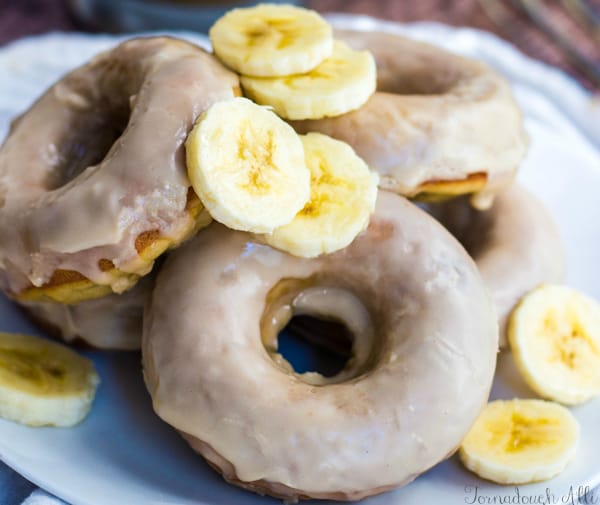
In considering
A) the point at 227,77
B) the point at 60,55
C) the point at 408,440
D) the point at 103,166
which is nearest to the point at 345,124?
the point at 227,77

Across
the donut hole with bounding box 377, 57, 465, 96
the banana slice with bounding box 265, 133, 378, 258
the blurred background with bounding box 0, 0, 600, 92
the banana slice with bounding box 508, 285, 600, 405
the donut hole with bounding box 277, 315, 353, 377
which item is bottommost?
the blurred background with bounding box 0, 0, 600, 92

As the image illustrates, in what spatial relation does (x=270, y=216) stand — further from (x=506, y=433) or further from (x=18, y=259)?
(x=506, y=433)

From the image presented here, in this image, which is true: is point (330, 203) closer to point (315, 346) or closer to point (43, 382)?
point (315, 346)

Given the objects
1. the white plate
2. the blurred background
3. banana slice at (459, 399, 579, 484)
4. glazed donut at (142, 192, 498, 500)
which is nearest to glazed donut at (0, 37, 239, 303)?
glazed donut at (142, 192, 498, 500)

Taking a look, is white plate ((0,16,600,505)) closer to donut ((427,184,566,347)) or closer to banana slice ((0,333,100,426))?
banana slice ((0,333,100,426))

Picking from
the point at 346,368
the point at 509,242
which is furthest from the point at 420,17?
the point at 346,368
